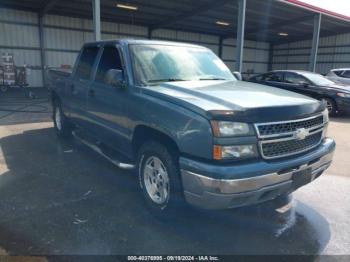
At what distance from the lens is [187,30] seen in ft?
79.0

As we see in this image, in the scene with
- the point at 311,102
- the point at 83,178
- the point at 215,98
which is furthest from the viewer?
the point at 83,178

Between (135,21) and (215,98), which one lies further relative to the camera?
(135,21)

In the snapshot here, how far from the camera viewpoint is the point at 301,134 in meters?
2.95

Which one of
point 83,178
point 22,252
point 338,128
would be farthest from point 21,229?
point 338,128

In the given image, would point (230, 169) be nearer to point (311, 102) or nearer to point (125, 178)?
point (311, 102)

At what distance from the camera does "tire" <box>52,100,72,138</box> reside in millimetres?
6316

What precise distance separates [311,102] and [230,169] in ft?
4.55

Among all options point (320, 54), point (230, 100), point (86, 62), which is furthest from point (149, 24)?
point (230, 100)

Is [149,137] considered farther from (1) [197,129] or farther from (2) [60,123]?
(2) [60,123]

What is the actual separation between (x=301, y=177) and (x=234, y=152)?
0.86 m

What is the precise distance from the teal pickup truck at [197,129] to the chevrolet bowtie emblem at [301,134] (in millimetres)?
10

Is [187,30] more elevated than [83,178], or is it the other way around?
[187,30]

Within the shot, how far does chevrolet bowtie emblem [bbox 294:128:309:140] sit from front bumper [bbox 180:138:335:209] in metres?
0.22

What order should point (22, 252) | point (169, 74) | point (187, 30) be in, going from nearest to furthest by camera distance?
point (22, 252) < point (169, 74) < point (187, 30)
